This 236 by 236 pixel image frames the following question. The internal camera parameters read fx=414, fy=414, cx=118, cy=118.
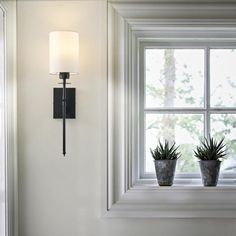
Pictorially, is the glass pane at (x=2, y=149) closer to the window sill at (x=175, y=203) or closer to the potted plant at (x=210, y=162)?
the window sill at (x=175, y=203)

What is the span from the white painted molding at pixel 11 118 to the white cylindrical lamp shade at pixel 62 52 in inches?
7.9

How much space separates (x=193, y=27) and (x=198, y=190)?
0.75 m

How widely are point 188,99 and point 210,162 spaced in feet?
1.13

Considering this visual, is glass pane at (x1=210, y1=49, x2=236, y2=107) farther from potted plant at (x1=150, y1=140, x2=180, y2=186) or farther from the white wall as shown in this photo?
the white wall

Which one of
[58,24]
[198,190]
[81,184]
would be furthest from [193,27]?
[81,184]

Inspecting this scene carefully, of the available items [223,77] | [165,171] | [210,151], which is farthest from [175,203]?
[223,77]

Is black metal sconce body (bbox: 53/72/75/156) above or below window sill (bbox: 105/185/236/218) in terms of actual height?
above

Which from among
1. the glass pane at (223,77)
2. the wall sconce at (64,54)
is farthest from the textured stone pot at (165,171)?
the wall sconce at (64,54)

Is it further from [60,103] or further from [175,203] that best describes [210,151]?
[60,103]

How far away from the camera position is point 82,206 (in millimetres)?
1920

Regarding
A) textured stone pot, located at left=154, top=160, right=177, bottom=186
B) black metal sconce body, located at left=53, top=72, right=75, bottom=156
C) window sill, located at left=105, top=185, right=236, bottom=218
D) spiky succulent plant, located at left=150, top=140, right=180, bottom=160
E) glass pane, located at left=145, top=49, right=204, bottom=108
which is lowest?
window sill, located at left=105, top=185, right=236, bottom=218

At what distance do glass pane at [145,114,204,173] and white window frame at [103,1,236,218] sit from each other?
0.56ft

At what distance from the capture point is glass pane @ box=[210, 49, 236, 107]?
2.06 metres

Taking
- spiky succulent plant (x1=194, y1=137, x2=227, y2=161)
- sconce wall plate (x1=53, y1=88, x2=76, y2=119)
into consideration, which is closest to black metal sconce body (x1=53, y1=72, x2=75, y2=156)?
sconce wall plate (x1=53, y1=88, x2=76, y2=119)
